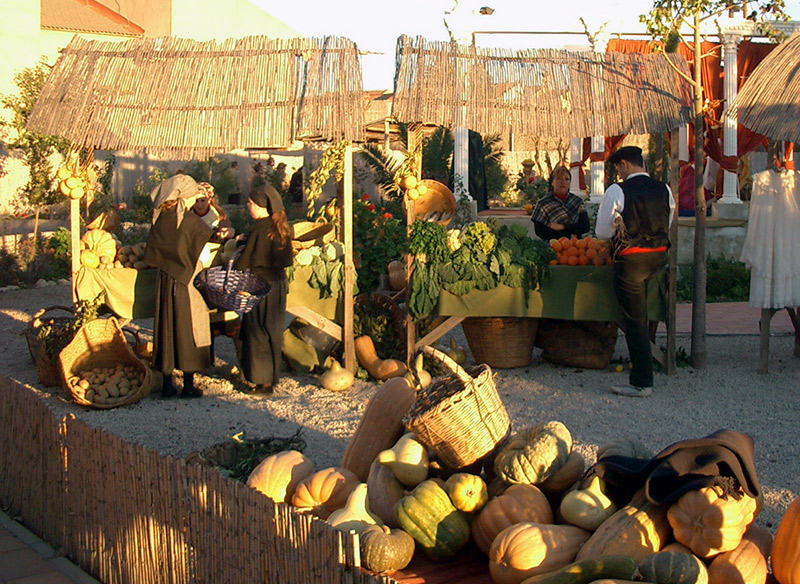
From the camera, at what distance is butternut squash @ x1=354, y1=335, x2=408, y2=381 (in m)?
8.25

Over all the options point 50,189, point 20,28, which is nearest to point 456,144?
point 50,189

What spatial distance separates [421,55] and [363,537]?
5.54 metres

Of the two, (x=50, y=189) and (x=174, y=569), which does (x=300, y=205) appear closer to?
(x=50, y=189)

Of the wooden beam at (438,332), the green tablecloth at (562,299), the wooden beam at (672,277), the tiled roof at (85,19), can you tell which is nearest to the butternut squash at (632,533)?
the green tablecloth at (562,299)

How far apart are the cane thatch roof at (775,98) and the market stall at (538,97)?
0.56 meters

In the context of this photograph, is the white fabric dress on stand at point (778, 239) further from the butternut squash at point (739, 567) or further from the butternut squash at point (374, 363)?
the butternut squash at point (739, 567)

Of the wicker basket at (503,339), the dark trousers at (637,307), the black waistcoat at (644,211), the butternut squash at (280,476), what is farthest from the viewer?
the wicker basket at (503,339)

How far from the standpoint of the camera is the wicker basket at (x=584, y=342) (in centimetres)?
856

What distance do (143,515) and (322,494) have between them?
2.83 ft

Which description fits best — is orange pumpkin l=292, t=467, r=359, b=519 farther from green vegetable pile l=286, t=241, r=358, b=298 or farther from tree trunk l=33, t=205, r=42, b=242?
tree trunk l=33, t=205, r=42, b=242

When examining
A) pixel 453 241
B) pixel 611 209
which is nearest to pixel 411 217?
pixel 453 241

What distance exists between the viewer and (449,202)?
930 centimetres

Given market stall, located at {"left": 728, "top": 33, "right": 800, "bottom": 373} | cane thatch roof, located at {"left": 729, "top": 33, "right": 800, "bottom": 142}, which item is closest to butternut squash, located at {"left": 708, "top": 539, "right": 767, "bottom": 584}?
cane thatch roof, located at {"left": 729, "top": 33, "right": 800, "bottom": 142}

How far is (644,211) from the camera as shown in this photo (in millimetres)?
7387
